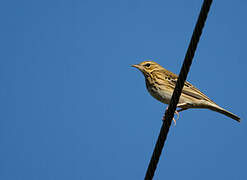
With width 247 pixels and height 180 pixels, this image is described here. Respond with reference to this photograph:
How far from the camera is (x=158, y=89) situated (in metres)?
8.94

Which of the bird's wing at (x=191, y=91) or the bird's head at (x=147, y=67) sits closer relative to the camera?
the bird's wing at (x=191, y=91)

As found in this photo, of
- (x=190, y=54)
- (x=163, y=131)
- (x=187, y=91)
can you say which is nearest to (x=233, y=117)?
(x=187, y=91)

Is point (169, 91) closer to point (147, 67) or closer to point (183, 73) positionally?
point (147, 67)

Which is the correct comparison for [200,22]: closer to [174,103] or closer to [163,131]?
[174,103]

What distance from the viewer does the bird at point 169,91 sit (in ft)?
27.3

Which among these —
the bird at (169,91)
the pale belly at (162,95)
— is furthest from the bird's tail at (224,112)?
the pale belly at (162,95)

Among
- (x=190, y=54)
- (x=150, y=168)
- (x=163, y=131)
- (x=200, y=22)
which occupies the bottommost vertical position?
(x=150, y=168)

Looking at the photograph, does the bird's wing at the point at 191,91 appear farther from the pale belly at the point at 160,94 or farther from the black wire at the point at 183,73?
the black wire at the point at 183,73

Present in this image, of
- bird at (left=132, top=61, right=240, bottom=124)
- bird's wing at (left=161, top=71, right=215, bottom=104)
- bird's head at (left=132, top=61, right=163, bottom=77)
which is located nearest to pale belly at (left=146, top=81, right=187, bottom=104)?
bird at (left=132, top=61, right=240, bottom=124)

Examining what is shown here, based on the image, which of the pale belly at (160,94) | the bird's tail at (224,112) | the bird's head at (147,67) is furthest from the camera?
the bird's head at (147,67)

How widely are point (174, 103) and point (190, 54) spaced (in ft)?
2.80

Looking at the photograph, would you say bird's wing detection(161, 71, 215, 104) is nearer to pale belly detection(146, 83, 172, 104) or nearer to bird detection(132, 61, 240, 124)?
bird detection(132, 61, 240, 124)

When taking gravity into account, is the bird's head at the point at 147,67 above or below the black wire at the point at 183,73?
above

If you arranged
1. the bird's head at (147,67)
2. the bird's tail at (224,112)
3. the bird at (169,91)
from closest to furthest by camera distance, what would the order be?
the bird's tail at (224,112) < the bird at (169,91) < the bird's head at (147,67)
